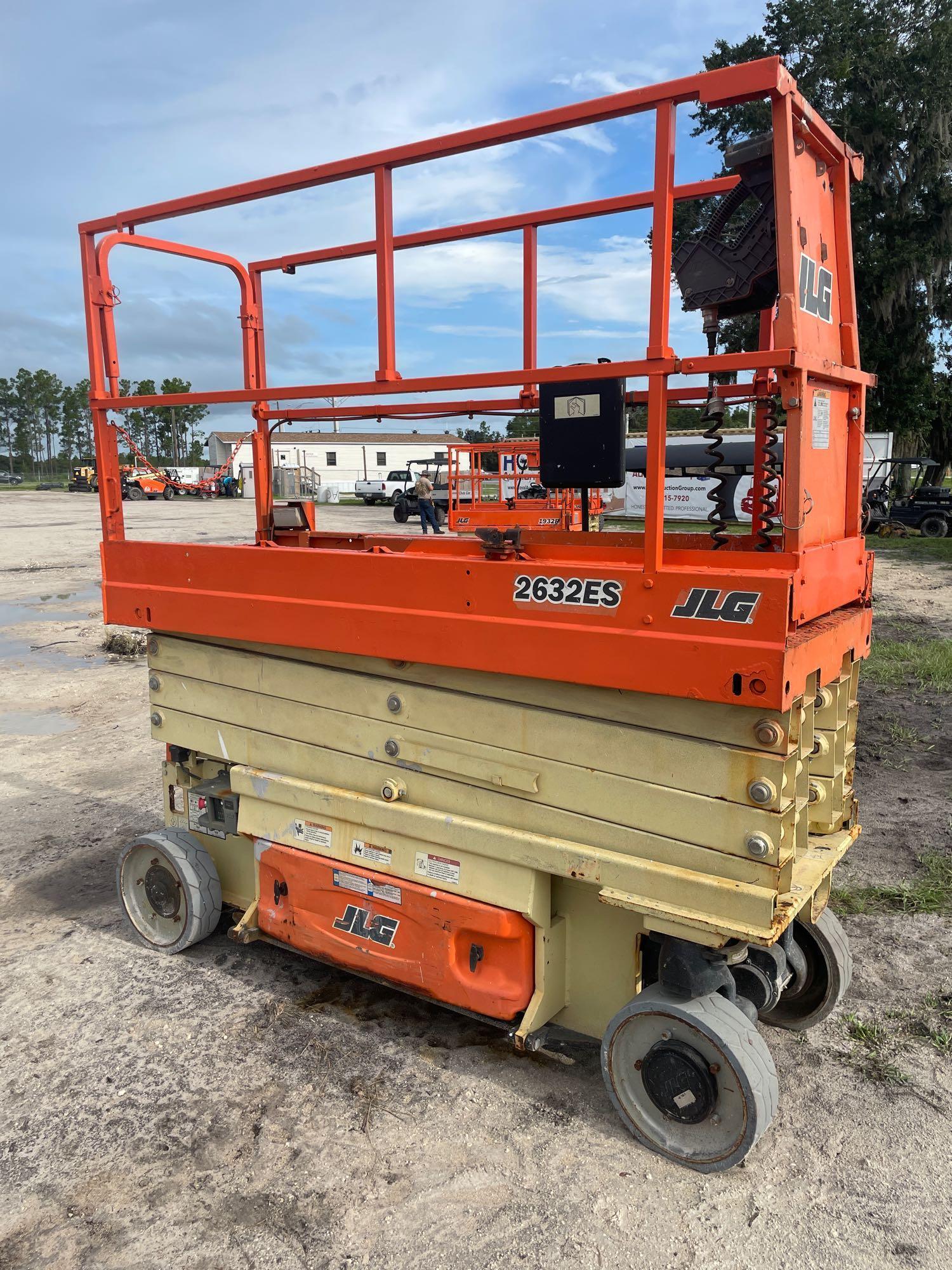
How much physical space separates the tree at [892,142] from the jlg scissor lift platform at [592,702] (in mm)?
23405

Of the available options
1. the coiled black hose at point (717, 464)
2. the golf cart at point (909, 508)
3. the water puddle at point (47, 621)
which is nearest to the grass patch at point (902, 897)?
the coiled black hose at point (717, 464)

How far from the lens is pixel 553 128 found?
8.94 ft

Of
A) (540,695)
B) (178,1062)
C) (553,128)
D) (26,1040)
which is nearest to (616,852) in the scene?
(540,695)

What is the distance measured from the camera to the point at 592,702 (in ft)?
9.44

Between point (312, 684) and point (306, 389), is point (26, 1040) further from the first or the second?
point (306, 389)

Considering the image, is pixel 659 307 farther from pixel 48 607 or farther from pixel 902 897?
pixel 48 607

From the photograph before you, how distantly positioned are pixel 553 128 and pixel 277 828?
270 cm

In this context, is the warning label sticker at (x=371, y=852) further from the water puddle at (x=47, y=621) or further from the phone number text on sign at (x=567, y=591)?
the water puddle at (x=47, y=621)

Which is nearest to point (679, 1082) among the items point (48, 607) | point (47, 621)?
point (47, 621)

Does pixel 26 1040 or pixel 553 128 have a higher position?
pixel 553 128

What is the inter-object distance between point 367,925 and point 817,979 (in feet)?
5.75

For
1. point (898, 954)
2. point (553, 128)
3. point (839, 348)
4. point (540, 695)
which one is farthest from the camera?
point (898, 954)

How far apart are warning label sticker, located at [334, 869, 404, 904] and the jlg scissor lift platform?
13 millimetres

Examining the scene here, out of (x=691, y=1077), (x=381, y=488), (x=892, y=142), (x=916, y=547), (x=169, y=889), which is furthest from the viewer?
(x=381, y=488)
